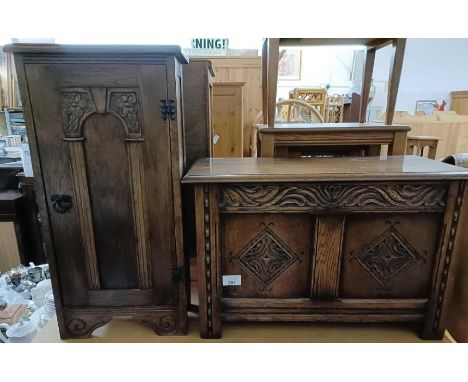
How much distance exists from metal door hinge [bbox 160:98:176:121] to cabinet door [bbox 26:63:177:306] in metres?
0.02

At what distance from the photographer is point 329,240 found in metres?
1.13

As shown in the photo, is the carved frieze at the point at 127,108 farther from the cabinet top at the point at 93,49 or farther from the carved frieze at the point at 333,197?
the carved frieze at the point at 333,197

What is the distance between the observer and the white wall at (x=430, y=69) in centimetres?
554

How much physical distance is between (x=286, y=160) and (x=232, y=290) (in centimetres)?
62

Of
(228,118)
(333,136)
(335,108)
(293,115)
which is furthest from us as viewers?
(335,108)

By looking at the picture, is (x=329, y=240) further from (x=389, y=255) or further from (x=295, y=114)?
(x=295, y=114)

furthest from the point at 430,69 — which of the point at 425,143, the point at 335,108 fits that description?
the point at 425,143

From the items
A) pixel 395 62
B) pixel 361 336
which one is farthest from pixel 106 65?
pixel 361 336

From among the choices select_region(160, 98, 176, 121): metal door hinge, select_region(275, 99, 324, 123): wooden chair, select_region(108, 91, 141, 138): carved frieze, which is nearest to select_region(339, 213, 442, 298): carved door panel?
select_region(160, 98, 176, 121): metal door hinge

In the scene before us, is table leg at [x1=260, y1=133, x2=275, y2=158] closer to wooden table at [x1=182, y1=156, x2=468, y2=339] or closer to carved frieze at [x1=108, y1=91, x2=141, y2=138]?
wooden table at [x1=182, y1=156, x2=468, y2=339]

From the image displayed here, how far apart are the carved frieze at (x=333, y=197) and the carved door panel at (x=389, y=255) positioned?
57mm

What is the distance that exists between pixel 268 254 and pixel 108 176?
671 mm

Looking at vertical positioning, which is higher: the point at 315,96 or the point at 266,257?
the point at 315,96

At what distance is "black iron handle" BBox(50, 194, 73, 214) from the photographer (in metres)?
1.07
